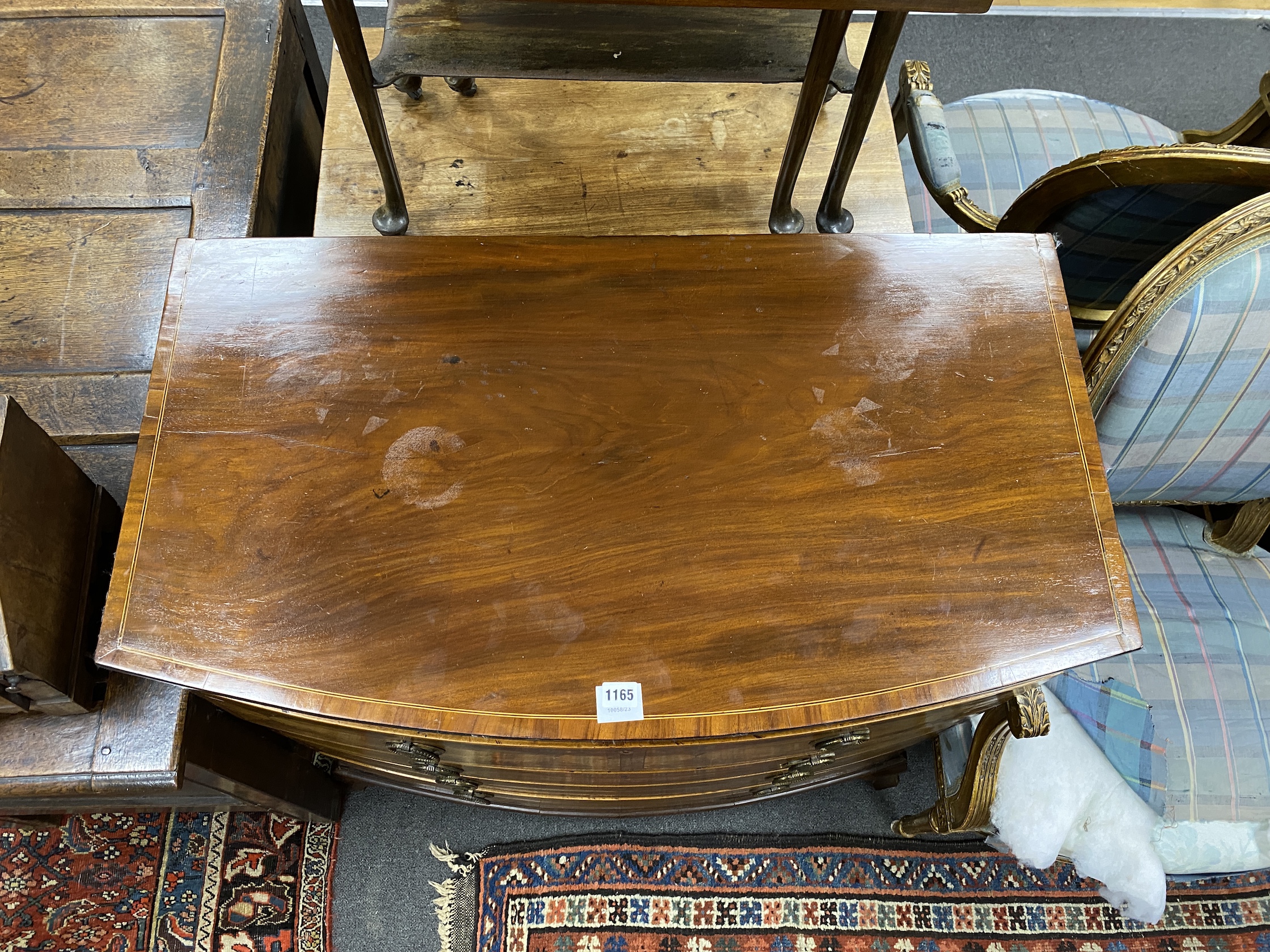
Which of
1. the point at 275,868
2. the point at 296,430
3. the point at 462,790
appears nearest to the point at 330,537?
the point at 296,430

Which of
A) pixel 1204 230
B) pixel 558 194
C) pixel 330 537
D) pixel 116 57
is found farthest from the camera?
pixel 116 57

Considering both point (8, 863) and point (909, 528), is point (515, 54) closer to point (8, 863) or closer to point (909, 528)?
point (909, 528)

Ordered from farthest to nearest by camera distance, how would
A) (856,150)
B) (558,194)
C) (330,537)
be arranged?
(558,194), (856,150), (330,537)

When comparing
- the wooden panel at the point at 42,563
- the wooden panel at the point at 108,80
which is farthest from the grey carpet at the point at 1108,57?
the wooden panel at the point at 42,563

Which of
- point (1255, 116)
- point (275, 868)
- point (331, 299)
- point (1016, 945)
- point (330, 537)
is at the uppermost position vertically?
point (1255, 116)

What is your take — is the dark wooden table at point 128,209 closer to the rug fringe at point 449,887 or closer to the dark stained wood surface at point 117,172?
the dark stained wood surface at point 117,172

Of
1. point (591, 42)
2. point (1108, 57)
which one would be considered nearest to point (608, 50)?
point (591, 42)

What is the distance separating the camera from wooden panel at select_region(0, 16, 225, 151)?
111 cm

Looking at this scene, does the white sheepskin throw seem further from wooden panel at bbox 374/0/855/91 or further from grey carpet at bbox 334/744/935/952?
wooden panel at bbox 374/0/855/91

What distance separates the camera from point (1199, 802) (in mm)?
992

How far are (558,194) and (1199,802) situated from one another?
1.05 metres

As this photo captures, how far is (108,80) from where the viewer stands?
1141mm

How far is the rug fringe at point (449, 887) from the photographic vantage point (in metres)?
1.23

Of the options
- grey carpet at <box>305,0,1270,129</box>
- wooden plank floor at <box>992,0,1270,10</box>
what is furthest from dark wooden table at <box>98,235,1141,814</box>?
wooden plank floor at <box>992,0,1270,10</box>
